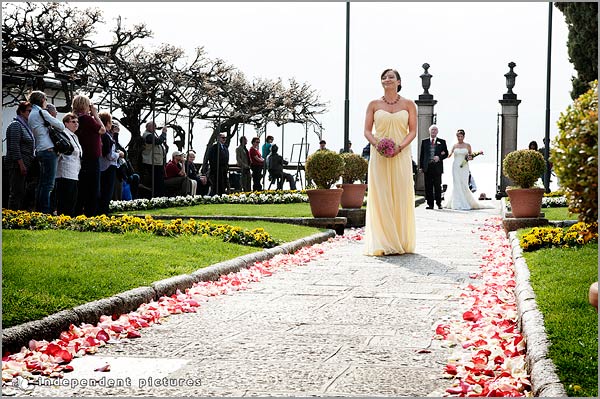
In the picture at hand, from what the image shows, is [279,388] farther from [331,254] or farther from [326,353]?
[331,254]

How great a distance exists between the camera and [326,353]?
5.04m

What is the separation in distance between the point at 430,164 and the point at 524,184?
8.85 metres

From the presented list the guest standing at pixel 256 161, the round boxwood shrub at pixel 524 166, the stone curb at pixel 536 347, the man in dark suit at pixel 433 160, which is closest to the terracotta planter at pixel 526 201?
the round boxwood shrub at pixel 524 166

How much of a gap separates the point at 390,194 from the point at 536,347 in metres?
6.30

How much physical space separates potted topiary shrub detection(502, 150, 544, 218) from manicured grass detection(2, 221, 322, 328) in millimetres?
3601

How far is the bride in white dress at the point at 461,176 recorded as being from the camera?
880 inches

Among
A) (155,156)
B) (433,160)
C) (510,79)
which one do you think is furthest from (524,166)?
(510,79)

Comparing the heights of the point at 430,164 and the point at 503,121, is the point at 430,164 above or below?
below

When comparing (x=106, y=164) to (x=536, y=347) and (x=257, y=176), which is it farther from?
(x=257, y=176)

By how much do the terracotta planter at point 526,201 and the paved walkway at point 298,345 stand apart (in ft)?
14.8

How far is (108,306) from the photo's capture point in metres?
6.05

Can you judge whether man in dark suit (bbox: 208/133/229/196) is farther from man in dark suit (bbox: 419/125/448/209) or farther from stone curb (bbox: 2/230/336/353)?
stone curb (bbox: 2/230/336/353)

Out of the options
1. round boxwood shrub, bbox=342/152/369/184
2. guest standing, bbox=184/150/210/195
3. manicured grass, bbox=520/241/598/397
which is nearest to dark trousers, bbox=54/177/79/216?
round boxwood shrub, bbox=342/152/369/184

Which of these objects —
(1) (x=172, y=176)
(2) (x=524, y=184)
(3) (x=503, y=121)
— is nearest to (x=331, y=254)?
(2) (x=524, y=184)
